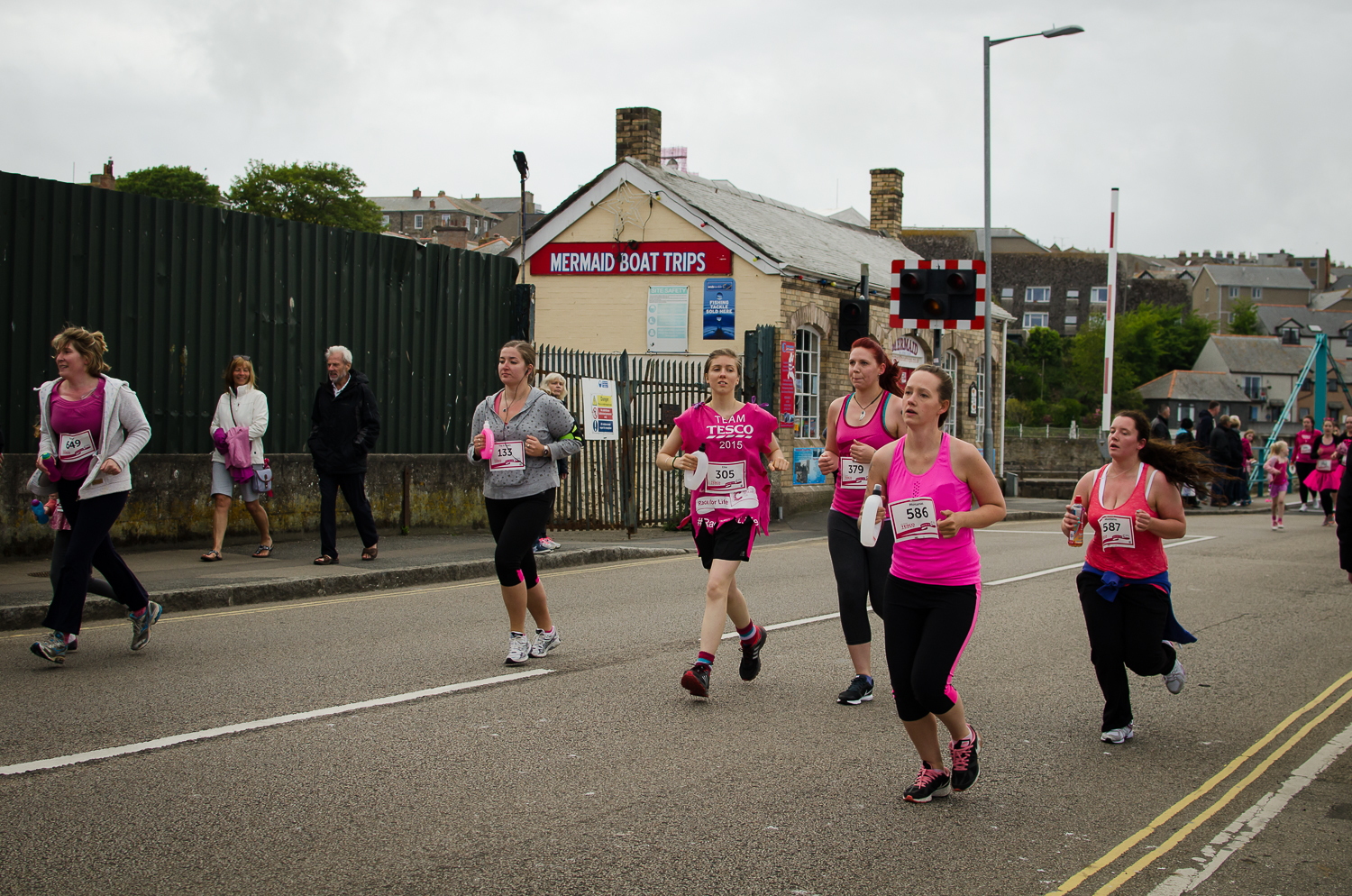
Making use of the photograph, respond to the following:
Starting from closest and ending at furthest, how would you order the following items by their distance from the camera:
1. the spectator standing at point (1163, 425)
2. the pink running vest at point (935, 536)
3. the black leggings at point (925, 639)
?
1. the black leggings at point (925, 639)
2. the pink running vest at point (935, 536)
3. the spectator standing at point (1163, 425)

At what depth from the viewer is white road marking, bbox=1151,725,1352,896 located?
13.0 ft

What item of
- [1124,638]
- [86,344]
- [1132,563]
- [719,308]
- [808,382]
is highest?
[719,308]

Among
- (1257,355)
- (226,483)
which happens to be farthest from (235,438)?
(1257,355)

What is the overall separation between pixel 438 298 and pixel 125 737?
33.1 ft

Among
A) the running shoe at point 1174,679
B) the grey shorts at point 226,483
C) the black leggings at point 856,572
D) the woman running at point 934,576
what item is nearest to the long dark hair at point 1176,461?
the running shoe at point 1174,679

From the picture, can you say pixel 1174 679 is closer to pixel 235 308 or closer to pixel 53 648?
pixel 53 648

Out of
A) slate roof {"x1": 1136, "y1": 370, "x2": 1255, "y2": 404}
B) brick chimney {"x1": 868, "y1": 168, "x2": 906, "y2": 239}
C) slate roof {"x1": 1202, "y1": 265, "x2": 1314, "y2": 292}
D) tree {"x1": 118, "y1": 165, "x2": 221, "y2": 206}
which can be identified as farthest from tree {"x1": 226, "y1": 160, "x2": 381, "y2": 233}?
slate roof {"x1": 1202, "y1": 265, "x2": 1314, "y2": 292}

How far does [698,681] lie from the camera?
243 inches

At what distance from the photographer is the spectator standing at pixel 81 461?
6844mm

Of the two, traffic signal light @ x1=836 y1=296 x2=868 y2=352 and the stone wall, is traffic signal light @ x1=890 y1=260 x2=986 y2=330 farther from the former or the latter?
the stone wall

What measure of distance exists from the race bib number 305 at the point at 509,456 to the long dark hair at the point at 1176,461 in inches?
132

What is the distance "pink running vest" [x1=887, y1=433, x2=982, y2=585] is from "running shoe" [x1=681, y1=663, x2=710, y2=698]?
67.3 inches

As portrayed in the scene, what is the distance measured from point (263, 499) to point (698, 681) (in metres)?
7.74

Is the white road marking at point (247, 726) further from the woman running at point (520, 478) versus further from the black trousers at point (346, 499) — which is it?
the black trousers at point (346, 499)
